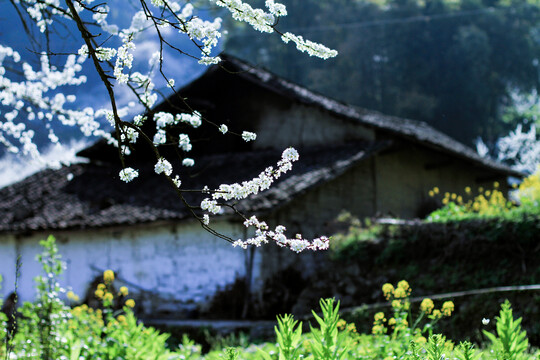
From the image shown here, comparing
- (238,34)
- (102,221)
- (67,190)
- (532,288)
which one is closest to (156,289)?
(102,221)

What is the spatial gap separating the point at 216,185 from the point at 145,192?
1.94m

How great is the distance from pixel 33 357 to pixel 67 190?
37.2 feet

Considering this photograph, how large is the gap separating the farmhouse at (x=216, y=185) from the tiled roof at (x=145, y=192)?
0.03 metres

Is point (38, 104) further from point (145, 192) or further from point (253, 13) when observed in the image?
point (145, 192)

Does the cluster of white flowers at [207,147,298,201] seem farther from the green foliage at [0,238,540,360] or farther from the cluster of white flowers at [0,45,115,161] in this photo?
the cluster of white flowers at [0,45,115,161]

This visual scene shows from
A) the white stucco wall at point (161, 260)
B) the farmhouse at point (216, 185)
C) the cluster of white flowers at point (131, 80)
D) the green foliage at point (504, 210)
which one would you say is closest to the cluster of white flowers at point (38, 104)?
the cluster of white flowers at point (131, 80)

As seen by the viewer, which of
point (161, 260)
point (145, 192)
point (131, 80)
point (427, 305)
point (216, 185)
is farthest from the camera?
point (145, 192)

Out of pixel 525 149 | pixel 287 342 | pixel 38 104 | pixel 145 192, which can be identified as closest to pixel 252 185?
pixel 287 342

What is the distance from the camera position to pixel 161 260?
1187 centimetres

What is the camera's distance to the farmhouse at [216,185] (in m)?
11.3

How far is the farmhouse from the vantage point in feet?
37.0

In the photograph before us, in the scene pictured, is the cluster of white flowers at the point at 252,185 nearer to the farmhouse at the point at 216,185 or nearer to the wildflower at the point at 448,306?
the wildflower at the point at 448,306

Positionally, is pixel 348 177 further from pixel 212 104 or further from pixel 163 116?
pixel 163 116

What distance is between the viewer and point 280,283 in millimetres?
10797
